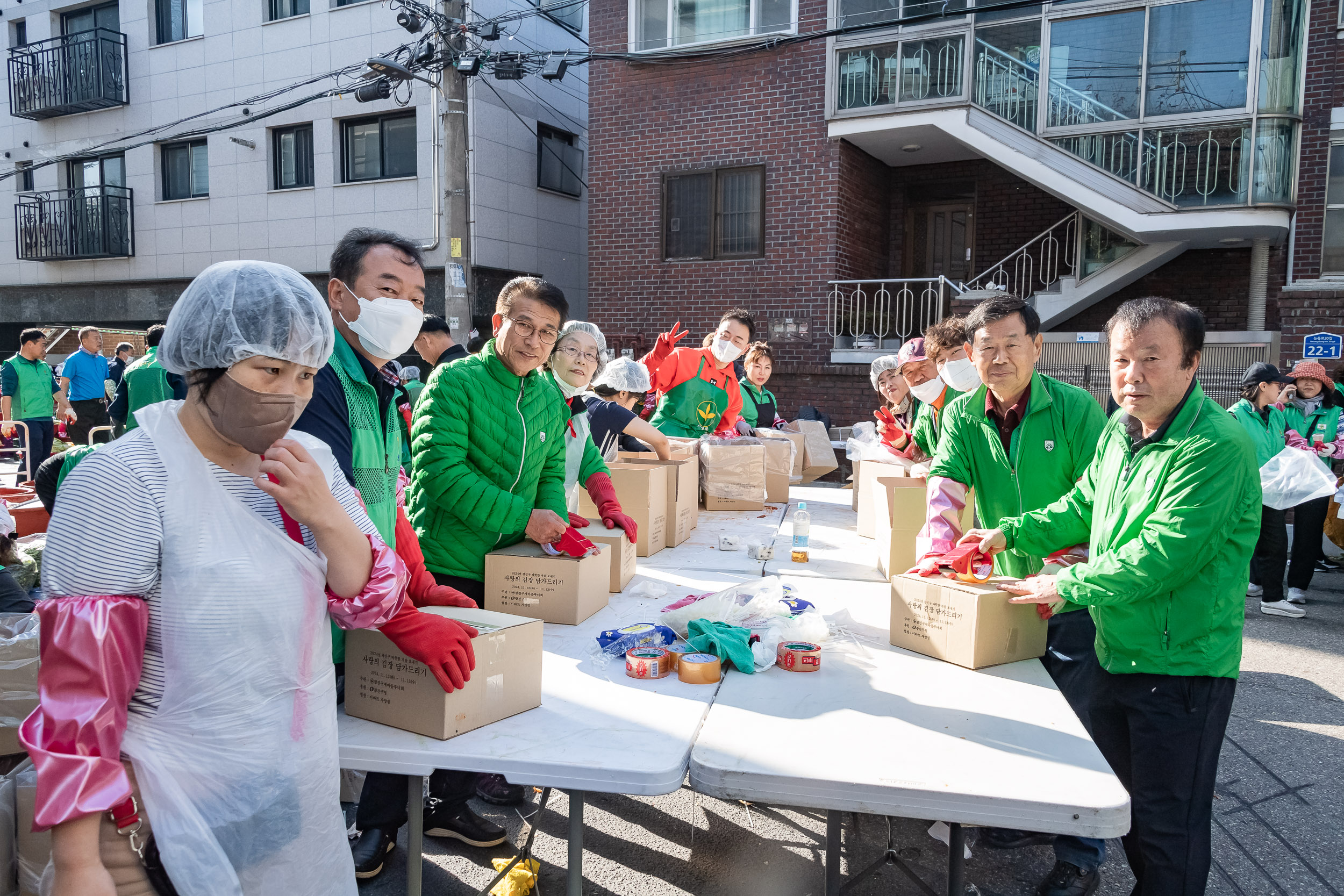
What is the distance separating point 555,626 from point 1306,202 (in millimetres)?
11121

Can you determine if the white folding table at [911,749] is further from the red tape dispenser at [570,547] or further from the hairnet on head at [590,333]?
the hairnet on head at [590,333]

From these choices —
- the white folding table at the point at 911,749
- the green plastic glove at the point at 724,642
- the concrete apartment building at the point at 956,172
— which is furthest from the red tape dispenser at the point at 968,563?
the concrete apartment building at the point at 956,172

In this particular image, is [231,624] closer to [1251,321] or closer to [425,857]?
[425,857]

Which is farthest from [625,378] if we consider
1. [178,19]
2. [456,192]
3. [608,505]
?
[178,19]

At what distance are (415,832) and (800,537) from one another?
240 centimetres

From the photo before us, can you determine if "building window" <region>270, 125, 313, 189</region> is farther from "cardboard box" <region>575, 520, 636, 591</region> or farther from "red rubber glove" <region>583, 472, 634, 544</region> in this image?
"cardboard box" <region>575, 520, 636, 591</region>

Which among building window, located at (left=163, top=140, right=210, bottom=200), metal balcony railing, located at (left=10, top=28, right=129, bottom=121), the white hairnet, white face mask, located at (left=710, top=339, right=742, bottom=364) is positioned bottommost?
the white hairnet

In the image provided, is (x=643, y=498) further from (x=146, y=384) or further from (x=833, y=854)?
(x=146, y=384)

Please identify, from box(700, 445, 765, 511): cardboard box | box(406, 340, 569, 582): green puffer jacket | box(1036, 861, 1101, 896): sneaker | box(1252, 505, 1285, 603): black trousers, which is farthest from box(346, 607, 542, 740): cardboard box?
box(1252, 505, 1285, 603): black trousers

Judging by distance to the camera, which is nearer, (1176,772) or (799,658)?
(1176,772)

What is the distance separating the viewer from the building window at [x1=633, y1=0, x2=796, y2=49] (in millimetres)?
11234

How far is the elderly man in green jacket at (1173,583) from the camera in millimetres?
2064

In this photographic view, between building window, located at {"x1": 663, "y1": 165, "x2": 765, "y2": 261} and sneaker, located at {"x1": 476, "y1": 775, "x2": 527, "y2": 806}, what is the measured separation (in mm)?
9461

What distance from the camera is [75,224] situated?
52.6 ft
